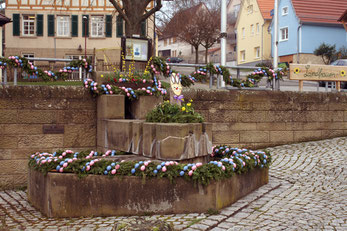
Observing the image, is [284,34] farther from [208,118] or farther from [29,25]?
[208,118]

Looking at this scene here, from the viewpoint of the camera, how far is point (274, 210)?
6777 mm

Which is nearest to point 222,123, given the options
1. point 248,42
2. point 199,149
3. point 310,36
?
point 199,149

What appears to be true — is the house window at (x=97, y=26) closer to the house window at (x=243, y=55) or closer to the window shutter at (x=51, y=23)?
the window shutter at (x=51, y=23)

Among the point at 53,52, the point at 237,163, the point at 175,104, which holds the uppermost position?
the point at 53,52

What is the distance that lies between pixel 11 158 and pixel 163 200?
4.03m

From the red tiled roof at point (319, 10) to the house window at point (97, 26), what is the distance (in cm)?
1762

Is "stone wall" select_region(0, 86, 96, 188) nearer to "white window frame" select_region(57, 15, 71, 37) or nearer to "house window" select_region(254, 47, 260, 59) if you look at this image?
"white window frame" select_region(57, 15, 71, 37)

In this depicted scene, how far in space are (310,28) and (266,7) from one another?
844cm

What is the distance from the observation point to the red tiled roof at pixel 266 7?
47.8 meters

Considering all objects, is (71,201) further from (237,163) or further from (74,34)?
(74,34)

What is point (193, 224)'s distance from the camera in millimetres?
6051

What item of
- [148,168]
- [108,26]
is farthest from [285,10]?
[148,168]

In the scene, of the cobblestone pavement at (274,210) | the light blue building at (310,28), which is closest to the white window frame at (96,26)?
the light blue building at (310,28)

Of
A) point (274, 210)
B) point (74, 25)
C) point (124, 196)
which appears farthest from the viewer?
point (74, 25)
